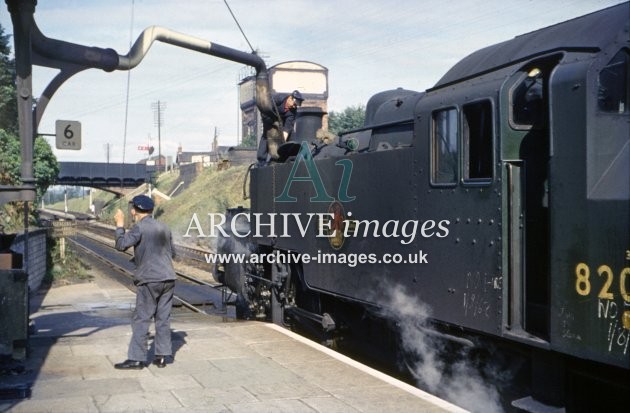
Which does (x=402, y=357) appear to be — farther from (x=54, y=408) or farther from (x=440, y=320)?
(x=54, y=408)

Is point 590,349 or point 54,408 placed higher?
point 590,349

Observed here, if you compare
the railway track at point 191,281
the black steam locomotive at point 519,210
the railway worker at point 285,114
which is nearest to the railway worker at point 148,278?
the black steam locomotive at point 519,210

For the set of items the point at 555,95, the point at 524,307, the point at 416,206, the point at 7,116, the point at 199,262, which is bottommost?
the point at 199,262

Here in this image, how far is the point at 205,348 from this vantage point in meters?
8.08

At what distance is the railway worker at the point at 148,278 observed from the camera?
7.05 meters

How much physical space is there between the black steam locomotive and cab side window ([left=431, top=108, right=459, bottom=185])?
1 centimetres

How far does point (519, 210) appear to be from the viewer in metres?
5.14

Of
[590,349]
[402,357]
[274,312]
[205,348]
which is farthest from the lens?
[274,312]

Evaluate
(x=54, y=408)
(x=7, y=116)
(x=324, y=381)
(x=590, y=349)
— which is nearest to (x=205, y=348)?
(x=324, y=381)

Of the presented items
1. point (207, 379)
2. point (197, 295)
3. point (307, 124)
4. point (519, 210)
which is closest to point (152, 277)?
point (207, 379)

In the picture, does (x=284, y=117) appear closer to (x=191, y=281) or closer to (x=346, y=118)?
(x=191, y=281)

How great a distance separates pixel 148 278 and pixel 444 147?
3367 millimetres

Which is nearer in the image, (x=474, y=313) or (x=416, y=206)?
Answer: (x=474, y=313)

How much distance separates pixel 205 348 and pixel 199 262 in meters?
18.0
